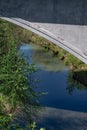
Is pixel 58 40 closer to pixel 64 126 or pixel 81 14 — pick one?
pixel 81 14

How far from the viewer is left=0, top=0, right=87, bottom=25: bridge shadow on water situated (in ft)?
48.1

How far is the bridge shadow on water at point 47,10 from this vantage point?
577 inches

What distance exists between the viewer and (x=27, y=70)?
51.9 ft

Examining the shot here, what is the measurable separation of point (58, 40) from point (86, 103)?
6.83 metres

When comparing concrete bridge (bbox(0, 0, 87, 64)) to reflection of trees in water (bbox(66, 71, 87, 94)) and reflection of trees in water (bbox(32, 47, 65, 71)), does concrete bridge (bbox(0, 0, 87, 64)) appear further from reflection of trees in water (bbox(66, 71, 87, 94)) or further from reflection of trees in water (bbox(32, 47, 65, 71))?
reflection of trees in water (bbox(32, 47, 65, 71))

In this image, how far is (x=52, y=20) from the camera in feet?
49.0

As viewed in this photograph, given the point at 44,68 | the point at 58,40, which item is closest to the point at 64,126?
the point at 58,40

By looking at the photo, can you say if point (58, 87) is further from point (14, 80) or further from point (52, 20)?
point (52, 20)

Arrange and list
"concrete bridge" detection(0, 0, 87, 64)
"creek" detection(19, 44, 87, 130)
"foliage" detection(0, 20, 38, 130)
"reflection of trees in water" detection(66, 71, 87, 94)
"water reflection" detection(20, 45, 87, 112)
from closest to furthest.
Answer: "concrete bridge" detection(0, 0, 87, 64)
"foliage" detection(0, 20, 38, 130)
"creek" detection(19, 44, 87, 130)
"water reflection" detection(20, 45, 87, 112)
"reflection of trees in water" detection(66, 71, 87, 94)

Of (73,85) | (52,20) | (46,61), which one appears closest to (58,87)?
(73,85)

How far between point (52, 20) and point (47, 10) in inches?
19.4

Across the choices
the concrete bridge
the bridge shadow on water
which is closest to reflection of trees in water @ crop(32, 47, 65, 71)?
the concrete bridge

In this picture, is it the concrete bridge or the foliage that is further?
the foliage

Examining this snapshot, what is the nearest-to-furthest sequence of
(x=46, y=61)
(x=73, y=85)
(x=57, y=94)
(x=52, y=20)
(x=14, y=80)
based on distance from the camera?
(x=52, y=20) → (x=14, y=80) → (x=57, y=94) → (x=73, y=85) → (x=46, y=61)
